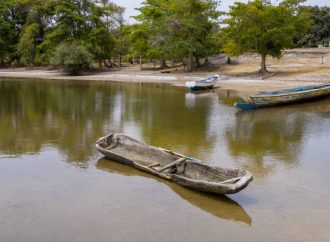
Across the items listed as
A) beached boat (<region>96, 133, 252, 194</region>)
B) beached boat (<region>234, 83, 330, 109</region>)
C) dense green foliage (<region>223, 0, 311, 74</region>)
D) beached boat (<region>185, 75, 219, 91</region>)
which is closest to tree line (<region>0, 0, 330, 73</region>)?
dense green foliage (<region>223, 0, 311, 74</region>)

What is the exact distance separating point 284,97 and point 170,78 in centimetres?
1937

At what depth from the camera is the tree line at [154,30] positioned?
3522 centimetres

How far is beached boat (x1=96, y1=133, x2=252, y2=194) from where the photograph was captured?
9180 mm

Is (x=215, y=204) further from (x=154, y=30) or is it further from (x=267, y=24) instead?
(x=154, y=30)

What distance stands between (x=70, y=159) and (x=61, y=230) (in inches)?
194

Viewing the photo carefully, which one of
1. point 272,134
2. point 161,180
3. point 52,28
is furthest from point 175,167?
point 52,28

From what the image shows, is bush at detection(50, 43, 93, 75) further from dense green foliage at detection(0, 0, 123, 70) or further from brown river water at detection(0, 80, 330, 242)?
brown river water at detection(0, 80, 330, 242)

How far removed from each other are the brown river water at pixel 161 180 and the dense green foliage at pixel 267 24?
46.1 feet

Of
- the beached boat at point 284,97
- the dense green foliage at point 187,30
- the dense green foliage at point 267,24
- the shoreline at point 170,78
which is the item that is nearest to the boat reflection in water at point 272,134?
the beached boat at point 284,97

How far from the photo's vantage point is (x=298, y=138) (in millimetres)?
15727

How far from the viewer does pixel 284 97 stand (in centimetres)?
2286

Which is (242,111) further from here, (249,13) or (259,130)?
(249,13)

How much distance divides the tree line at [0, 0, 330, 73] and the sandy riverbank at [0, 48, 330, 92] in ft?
6.14

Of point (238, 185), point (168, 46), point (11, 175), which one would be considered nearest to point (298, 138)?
point (238, 185)
